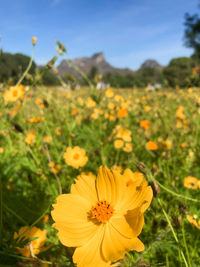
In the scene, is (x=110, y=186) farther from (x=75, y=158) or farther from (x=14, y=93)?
(x=14, y=93)

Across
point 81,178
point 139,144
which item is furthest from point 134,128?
point 81,178

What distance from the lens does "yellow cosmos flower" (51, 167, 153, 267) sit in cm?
47

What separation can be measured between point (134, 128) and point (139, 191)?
1.89 metres

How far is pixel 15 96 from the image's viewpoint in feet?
5.65

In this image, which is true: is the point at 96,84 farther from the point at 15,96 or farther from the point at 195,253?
the point at 195,253

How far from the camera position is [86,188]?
60 cm

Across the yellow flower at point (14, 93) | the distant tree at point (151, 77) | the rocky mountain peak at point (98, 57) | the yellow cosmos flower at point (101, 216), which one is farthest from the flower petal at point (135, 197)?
the rocky mountain peak at point (98, 57)

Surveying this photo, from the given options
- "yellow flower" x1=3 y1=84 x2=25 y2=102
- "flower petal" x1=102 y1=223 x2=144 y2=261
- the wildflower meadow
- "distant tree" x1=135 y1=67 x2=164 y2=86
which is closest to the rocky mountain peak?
"distant tree" x1=135 y1=67 x2=164 y2=86

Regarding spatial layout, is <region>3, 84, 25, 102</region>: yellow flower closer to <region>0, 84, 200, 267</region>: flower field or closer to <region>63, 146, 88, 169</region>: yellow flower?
<region>0, 84, 200, 267</region>: flower field

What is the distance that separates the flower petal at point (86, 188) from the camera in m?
0.58

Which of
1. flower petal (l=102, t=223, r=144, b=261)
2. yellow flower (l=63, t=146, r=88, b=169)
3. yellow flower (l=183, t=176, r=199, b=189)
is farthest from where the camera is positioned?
yellow flower (l=63, t=146, r=88, b=169)

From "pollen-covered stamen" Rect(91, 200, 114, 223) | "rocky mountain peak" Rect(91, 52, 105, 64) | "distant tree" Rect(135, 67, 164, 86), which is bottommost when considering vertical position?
"pollen-covered stamen" Rect(91, 200, 114, 223)

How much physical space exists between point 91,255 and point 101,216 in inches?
3.5

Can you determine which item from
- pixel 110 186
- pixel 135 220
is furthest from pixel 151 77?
pixel 135 220
